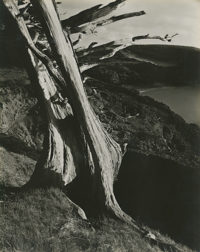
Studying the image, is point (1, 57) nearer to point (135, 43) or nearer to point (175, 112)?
point (135, 43)

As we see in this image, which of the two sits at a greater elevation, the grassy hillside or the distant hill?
the distant hill

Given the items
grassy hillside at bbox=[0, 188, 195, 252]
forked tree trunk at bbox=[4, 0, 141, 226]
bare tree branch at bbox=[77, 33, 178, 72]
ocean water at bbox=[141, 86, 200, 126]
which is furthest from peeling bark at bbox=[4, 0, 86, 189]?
ocean water at bbox=[141, 86, 200, 126]

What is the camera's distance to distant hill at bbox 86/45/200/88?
130 inches

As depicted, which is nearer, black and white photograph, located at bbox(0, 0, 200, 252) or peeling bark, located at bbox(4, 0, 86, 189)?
black and white photograph, located at bbox(0, 0, 200, 252)

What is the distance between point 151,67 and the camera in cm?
334

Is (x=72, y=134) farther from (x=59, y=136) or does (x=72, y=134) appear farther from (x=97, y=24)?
(x=97, y=24)

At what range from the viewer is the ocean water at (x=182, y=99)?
130 inches

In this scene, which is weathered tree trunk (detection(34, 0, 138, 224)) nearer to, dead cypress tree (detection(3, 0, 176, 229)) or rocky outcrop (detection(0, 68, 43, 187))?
dead cypress tree (detection(3, 0, 176, 229))

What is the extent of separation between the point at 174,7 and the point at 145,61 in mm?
406

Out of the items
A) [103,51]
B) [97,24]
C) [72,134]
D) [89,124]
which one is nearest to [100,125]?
[89,124]

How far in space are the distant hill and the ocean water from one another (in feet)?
0.13

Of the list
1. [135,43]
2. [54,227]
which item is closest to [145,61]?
[135,43]

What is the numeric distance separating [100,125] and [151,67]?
21.3 inches

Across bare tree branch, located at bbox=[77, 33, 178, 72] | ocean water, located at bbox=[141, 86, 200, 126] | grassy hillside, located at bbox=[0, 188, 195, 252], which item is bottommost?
grassy hillside, located at bbox=[0, 188, 195, 252]
